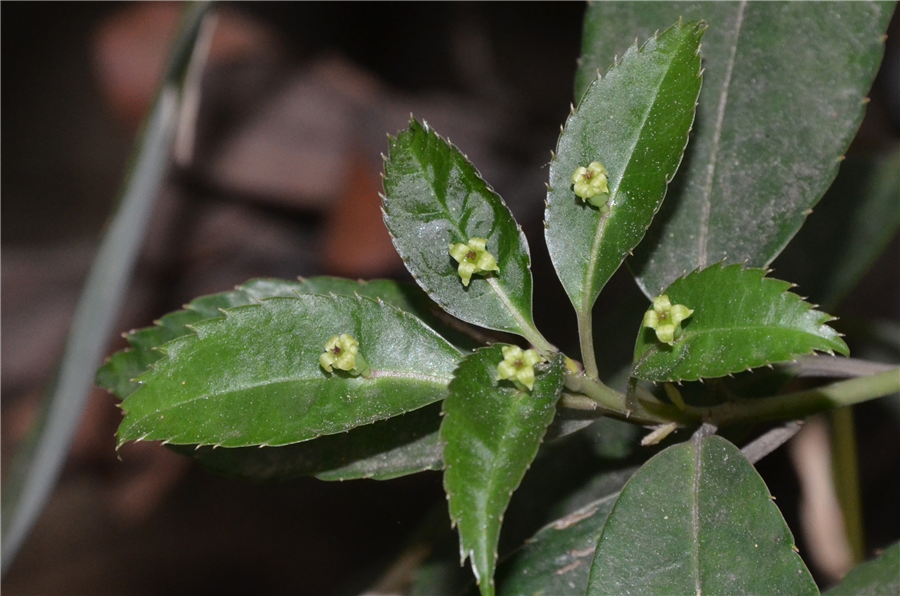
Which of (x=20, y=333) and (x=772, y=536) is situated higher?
(x=772, y=536)

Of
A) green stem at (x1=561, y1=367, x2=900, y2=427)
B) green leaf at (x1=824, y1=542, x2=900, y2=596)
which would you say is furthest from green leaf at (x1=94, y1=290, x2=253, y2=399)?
green leaf at (x1=824, y1=542, x2=900, y2=596)

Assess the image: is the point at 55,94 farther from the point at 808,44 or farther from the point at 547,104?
the point at 808,44

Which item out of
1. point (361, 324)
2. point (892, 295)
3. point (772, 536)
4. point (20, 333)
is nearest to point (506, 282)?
point (361, 324)

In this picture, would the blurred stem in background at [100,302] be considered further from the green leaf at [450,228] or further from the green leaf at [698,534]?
the green leaf at [698,534]

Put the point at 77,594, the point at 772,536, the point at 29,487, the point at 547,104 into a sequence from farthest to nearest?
1. the point at 547,104
2. the point at 77,594
3. the point at 29,487
4. the point at 772,536

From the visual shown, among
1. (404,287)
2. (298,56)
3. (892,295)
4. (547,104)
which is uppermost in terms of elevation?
(298,56)

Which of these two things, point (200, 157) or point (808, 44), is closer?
point (808, 44)
